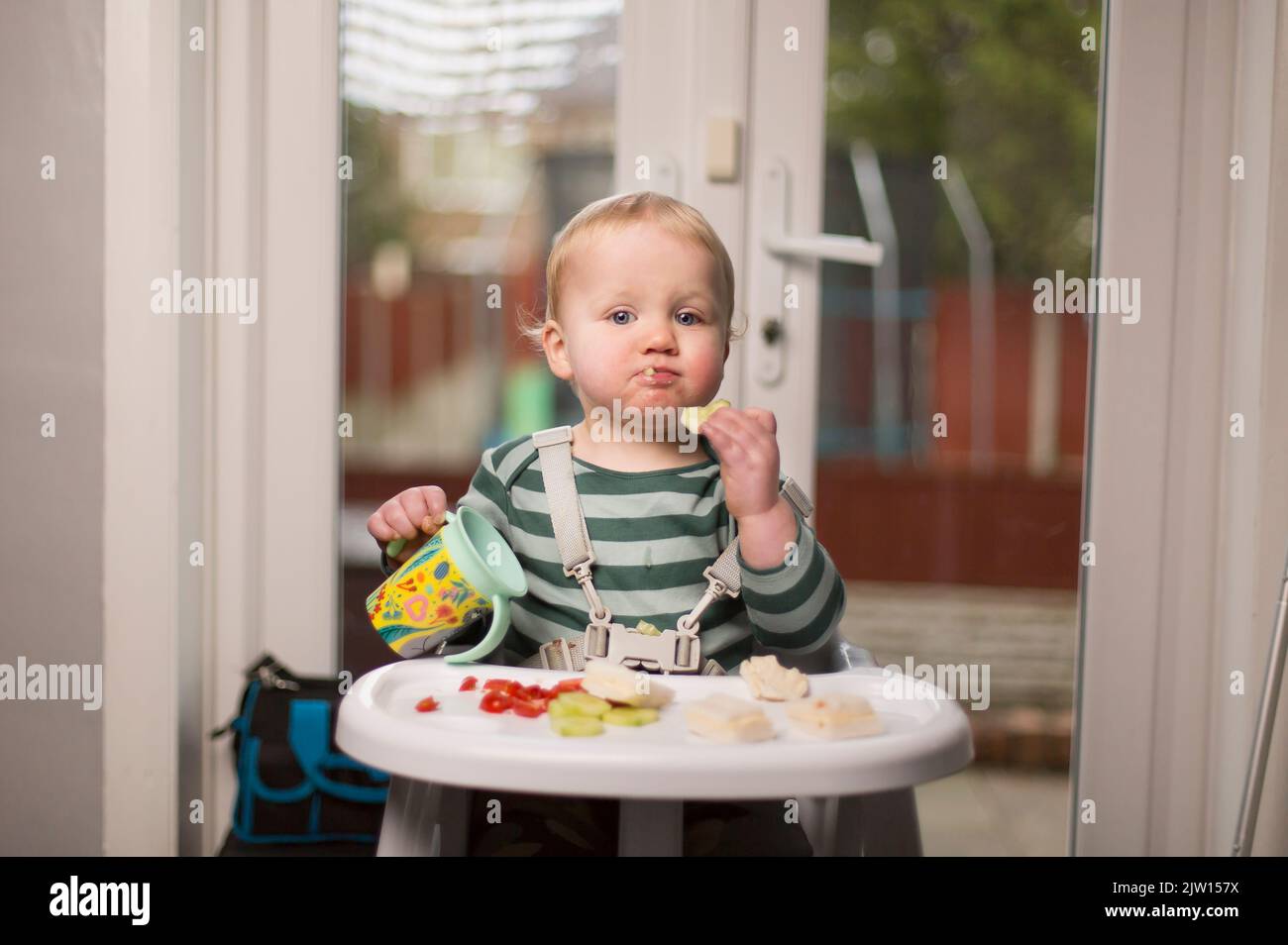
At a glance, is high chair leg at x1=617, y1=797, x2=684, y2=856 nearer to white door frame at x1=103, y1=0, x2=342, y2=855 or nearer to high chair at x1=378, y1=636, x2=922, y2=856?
high chair at x1=378, y1=636, x2=922, y2=856

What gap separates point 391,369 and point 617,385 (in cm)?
54

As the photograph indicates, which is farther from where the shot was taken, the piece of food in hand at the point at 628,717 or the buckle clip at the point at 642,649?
the buckle clip at the point at 642,649

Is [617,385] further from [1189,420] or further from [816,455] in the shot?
[1189,420]

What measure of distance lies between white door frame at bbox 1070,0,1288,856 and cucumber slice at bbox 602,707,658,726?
0.79m

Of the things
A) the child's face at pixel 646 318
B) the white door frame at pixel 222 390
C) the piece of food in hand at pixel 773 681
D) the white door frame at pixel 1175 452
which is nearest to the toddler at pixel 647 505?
the child's face at pixel 646 318

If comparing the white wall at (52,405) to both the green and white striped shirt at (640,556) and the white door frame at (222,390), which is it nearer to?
the white door frame at (222,390)

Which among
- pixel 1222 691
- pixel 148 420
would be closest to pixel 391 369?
pixel 148 420

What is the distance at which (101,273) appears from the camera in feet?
4.45

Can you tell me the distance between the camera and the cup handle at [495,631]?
1.02 meters

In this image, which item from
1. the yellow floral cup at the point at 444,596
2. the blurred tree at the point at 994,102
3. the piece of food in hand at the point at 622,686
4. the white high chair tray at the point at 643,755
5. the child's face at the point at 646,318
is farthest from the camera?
the blurred tree at the point at 994,102

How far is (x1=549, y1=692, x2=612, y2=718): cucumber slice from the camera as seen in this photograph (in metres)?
0.90

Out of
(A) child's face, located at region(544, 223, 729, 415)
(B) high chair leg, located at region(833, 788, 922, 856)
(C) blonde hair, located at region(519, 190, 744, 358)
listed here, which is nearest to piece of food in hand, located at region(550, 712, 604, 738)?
(B) high chair leg, located at region(833, 788, 922, 856)

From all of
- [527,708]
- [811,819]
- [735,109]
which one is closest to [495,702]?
[527,708]

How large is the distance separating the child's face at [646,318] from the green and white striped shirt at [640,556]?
91mm
